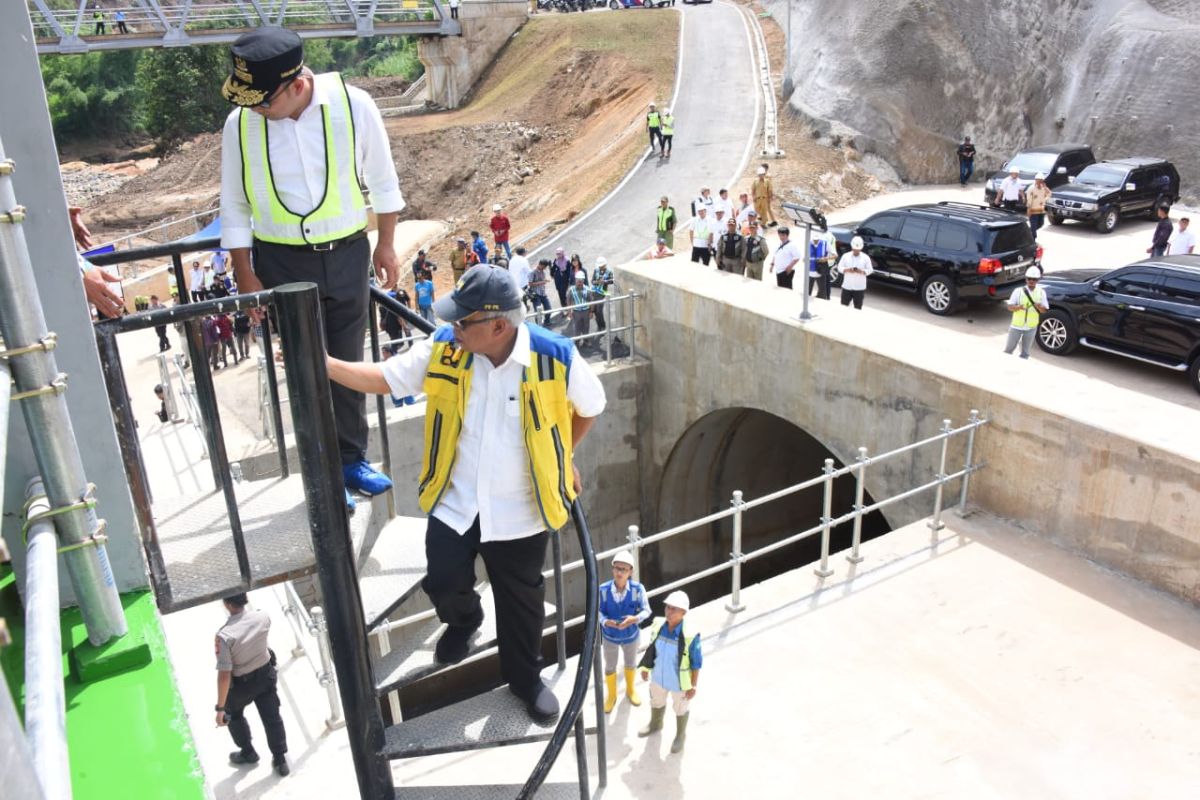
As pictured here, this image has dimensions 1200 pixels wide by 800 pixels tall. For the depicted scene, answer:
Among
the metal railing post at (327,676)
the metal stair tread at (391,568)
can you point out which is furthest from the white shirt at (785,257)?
the metal stair tread at (391,568)

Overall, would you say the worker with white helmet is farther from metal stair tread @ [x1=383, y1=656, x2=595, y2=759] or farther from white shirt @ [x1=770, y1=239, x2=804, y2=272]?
metal stair tread @ [x1=383, y1=656, x2=595, y2=759]

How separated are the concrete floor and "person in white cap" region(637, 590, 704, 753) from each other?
0.98ft

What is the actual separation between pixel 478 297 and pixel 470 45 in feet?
145

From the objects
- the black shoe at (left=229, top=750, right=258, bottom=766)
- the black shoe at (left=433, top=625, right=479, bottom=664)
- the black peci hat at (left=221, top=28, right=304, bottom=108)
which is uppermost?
the black peci hat at (left=221, top=28, right=304, bottom=108)

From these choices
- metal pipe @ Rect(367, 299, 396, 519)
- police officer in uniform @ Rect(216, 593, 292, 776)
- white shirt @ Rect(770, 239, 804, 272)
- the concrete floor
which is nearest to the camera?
metal pipe @ Rect(367, 299, 396, 519)

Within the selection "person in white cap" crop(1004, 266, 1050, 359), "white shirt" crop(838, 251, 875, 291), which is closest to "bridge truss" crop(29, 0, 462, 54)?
"white shirt" crop(838, 251, 875, 291)

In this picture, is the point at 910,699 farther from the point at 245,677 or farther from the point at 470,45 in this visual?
the point at 470,45

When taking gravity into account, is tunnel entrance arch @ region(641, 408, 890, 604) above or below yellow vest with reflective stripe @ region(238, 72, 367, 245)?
below

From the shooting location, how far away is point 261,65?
12.6 ft

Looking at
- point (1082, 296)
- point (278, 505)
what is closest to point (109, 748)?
point (278, 505)

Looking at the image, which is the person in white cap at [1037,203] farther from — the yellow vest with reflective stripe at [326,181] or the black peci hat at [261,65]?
the black peci hat at [261,65]

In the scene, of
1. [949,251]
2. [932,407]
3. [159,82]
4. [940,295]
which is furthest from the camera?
[159,82]

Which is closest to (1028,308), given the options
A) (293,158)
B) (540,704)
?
(540,704)

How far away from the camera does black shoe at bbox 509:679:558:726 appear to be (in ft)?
13.6
